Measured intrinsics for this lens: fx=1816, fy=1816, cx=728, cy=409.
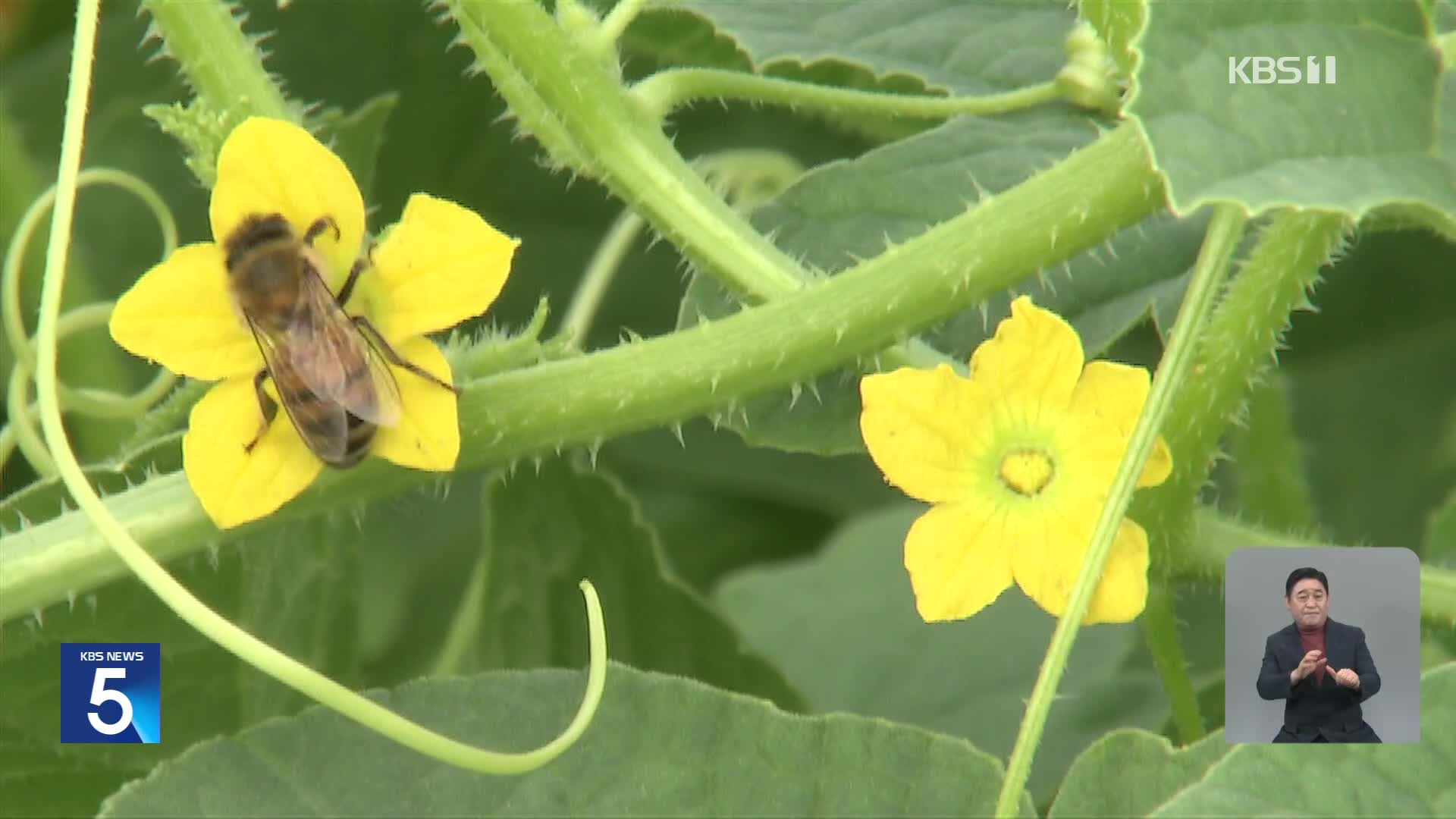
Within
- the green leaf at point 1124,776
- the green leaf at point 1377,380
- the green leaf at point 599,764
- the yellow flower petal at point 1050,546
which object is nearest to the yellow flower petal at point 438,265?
the green leaf at point 599,764

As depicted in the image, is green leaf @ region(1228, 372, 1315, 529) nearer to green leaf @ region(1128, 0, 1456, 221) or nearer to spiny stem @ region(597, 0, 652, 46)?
green leaf @ region(1128, 0, 1456, 221)

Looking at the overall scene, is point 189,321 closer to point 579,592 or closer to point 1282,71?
point 579,592

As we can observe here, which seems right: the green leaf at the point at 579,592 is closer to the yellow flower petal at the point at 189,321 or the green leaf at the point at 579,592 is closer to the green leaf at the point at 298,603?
the green leaf at the point at 298,603

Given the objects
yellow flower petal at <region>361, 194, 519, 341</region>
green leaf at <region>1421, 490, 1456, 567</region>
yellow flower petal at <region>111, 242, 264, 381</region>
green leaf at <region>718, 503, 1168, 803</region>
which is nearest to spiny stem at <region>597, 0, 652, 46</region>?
yellow flower petal at <region>361, 194, 519, 341</region>

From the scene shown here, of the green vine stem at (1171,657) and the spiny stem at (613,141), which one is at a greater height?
the spiny stem at (613,141)

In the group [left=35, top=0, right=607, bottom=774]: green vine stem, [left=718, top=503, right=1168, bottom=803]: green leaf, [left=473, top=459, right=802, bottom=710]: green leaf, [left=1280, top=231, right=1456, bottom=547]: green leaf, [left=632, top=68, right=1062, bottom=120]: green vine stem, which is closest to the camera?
[left=35, top=0, right=607, bottom=774]: green vine stem

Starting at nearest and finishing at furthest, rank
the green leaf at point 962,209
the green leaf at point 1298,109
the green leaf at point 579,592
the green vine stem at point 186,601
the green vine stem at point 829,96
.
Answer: the green leaf at point 1298,109 < the green vine stem at point 186,601 < the green vine stem at point 829,96 < the green leaf at point 962,209 < the green leaf at point 579,592
